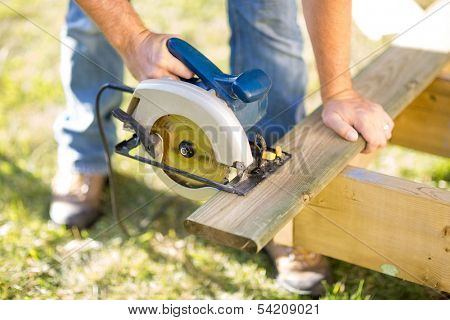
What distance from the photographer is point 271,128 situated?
224cm

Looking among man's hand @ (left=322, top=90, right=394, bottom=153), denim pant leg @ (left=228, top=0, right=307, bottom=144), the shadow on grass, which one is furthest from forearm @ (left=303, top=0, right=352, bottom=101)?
the shadow on grass

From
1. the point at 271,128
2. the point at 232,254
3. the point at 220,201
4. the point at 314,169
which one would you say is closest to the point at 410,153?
the point at 271,128

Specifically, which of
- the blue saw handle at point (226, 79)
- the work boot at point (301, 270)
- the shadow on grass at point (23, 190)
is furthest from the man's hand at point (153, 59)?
the shadow on grass at point (23, 190)

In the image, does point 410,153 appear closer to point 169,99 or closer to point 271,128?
point 271,128

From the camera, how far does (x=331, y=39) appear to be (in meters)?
1.74

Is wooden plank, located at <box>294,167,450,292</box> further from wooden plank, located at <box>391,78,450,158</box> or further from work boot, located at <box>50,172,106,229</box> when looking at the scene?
work boot, located at <box>50,172,106,229</box>

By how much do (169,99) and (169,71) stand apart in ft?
0.34

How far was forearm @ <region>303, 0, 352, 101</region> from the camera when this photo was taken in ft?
5.53

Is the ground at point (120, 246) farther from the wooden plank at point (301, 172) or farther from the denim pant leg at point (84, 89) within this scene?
the wooden plank at point (301, 172)

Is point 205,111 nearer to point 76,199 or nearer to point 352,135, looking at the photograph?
point 352,135

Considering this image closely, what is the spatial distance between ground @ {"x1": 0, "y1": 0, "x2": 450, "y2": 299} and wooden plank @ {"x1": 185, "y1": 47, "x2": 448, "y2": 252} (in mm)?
525

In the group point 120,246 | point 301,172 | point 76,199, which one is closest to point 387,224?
point 301,172

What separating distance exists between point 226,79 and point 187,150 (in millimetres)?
221

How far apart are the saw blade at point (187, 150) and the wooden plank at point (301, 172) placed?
8cm
